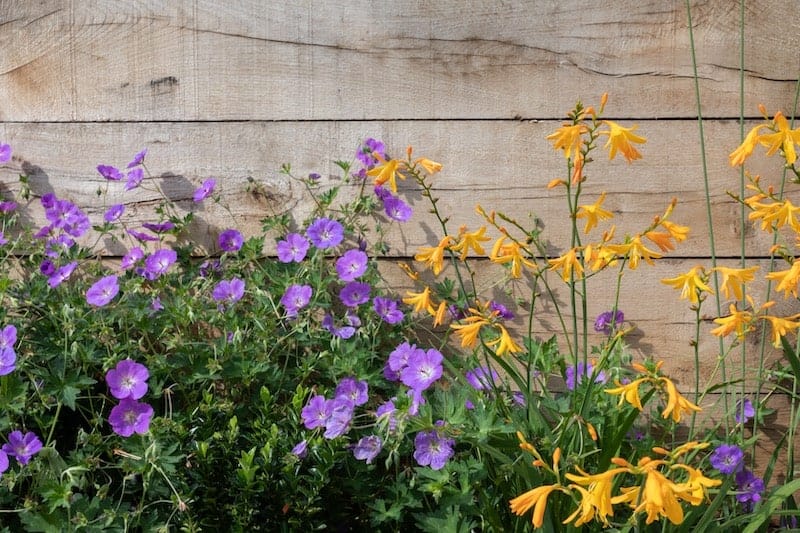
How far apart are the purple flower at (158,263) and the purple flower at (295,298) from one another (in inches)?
12.2

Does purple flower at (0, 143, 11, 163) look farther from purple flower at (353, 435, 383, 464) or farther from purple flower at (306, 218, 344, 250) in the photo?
purple flower at (353, 435, 383, 464)

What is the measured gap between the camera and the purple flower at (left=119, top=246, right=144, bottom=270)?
1845 millimetres

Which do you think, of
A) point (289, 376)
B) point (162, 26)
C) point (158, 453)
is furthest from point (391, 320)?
point (162, 26)

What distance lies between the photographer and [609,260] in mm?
1270

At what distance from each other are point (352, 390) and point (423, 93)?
2.46 feet

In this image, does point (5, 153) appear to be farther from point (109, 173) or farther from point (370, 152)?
point (370, 152)

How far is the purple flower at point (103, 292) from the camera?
1702mm

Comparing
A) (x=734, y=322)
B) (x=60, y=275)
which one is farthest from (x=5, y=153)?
(x=734, y=322)

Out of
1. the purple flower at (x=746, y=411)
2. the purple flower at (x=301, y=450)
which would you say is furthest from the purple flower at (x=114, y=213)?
the purple flower at (x=746, y=411)

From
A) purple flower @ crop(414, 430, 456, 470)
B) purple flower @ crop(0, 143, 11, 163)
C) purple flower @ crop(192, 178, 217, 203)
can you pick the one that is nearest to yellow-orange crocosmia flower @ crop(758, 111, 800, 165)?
purple flower @ crop(414, 430, 456, 470)

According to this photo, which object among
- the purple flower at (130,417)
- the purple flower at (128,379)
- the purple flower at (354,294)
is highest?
the purple flower at (354,294)

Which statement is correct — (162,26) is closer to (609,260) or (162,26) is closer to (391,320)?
(391,320)

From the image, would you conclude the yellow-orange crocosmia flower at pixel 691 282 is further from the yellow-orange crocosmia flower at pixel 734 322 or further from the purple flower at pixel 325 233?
the purple flower at pixel 325 233

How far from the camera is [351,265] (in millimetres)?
1836
